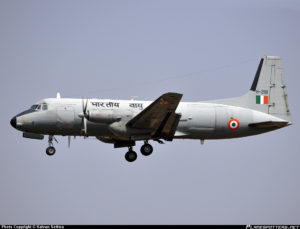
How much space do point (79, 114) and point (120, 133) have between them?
2.54 meters

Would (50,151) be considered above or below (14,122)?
below

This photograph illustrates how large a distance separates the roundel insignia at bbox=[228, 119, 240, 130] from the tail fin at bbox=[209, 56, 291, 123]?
1583 mm

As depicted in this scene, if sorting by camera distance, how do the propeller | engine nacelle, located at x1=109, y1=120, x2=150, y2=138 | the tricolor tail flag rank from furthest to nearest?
the tricolor tail flag
the propeller
engine nacelle, located at x1=109, y1=120, x2=150, y2=138

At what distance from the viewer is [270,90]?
34.5 metres

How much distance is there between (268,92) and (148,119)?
8261 millimetres

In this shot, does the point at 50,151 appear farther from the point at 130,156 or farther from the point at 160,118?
the point at 160,118

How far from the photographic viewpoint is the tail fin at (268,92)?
34.2 meters

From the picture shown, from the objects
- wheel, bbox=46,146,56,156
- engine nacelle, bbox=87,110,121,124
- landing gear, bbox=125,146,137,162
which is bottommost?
landing gear, bbox=125,146,137,162

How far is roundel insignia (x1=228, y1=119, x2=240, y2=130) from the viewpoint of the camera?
108 ft

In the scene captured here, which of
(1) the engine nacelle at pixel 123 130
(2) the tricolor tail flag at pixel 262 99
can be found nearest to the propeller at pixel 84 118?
(1) the engine nacelle at pixel 123 130

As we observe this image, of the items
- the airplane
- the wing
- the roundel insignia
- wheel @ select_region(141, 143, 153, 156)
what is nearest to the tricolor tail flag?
the airplane

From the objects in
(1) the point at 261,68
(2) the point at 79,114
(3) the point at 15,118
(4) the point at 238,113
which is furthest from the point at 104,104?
(1) the point at 261,68

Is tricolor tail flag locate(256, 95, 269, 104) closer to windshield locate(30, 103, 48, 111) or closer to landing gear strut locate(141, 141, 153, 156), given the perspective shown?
landing gear strut locate(141, 141, 153, 156)

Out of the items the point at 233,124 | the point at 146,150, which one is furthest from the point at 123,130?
the point at 233,124
